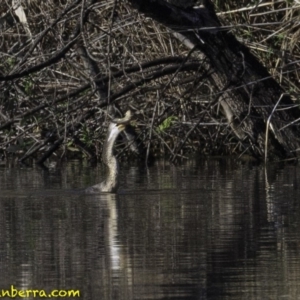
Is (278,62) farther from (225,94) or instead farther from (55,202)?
(55,202)

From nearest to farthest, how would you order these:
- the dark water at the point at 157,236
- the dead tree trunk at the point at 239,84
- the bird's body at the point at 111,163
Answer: the dark water at the point at 157,236
the bird's body at the point at 111,163
the dead tree trunk at the point at 239,84

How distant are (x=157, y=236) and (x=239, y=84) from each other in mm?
5049

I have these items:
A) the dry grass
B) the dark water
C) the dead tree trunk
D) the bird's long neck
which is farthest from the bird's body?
the dry grass

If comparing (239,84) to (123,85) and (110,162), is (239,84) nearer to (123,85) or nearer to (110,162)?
(123,85)

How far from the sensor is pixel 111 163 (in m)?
11.0

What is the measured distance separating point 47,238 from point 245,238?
1198 mm

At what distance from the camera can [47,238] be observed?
312 inches

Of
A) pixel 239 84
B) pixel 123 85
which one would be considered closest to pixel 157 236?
pixel 239 84

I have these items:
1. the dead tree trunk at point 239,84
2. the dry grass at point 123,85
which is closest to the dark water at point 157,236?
the dead tree trunk at point 239,84

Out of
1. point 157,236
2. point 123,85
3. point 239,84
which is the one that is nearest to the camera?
point 157,236

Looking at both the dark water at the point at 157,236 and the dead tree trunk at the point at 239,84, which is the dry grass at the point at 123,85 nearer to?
the dead tree trunk at the point at 239,84

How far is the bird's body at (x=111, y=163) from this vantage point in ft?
34.8

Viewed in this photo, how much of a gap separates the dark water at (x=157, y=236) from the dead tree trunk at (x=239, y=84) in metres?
→ 1.05

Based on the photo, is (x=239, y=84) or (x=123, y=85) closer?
(x=239, y=84)
